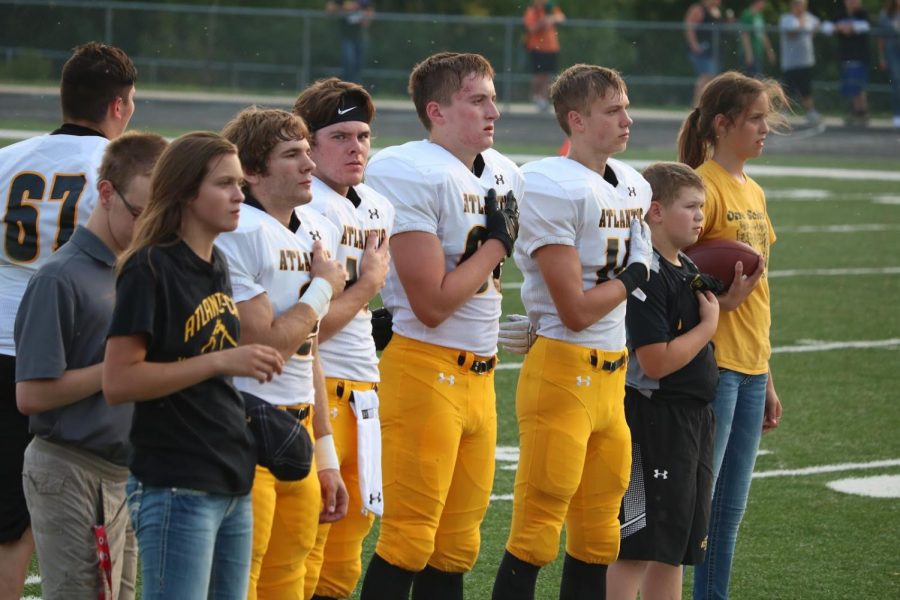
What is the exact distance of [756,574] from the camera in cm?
599

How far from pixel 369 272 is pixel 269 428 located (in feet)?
2.48

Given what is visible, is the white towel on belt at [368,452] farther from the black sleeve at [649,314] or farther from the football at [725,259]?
the football at [725,259]

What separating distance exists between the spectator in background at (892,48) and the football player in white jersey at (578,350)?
2257 cm

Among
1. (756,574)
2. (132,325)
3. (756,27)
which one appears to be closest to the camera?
(132,325)

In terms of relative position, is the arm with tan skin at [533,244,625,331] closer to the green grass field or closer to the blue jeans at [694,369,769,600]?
the blue jeans at [694,369,769,600]

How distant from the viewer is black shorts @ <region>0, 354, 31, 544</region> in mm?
4410

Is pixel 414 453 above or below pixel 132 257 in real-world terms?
below

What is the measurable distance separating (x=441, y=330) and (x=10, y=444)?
1.37 m

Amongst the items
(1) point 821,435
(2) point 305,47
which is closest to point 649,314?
(1) point 821,435

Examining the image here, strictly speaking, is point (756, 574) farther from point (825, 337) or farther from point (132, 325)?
point (825, 337)

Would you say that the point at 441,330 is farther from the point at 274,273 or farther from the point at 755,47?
the point at 755,47

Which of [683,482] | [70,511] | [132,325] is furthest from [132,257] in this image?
[683,482]

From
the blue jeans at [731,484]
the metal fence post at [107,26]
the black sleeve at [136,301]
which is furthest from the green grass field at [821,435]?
the metal fence post at [107,26]

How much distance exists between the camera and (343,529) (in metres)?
4.45
